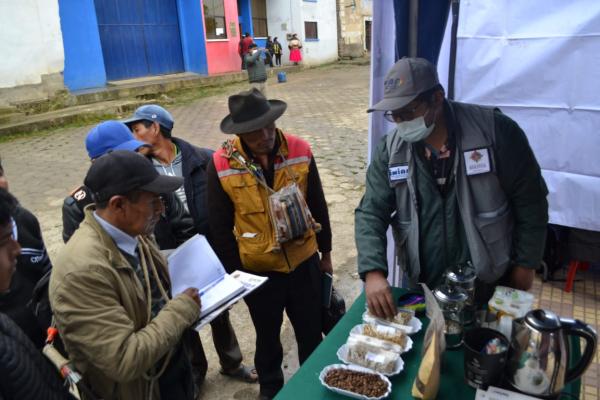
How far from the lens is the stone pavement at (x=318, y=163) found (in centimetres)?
328

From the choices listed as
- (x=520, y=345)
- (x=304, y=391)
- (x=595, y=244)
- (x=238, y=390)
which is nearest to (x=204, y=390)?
(x=238, y=390)

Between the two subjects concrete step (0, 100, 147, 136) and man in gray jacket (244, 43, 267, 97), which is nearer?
concrete step (0, 100, 147, 136)

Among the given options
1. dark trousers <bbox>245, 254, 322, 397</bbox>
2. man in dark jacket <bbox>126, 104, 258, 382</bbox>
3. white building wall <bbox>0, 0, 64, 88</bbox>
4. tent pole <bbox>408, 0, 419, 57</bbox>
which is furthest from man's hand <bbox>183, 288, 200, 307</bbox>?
white building wall <bbox>0, 0, 64, 88</bbox>

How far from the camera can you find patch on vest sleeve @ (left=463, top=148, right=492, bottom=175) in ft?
6.22

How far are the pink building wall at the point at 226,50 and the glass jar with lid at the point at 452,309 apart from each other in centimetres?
Result: 1584

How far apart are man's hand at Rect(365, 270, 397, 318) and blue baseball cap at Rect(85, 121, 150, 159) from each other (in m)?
1.33

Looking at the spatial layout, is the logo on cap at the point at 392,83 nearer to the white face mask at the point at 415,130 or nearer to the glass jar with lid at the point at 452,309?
the white face mask at the point at 415,130

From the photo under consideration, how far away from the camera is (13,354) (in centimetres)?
123

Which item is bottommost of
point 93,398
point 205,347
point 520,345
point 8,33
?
point 205,347

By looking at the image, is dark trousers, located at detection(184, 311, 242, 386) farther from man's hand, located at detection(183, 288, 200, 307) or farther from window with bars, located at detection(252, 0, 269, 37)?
window with bars, located at detection(252, 0, 269, 37)

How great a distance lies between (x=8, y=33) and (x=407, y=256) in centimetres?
1126

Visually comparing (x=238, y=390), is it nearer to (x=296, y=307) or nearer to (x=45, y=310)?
(x=296, y=307)

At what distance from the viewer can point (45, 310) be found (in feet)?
5.48

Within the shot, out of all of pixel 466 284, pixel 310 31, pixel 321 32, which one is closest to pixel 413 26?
pixel 466 284
